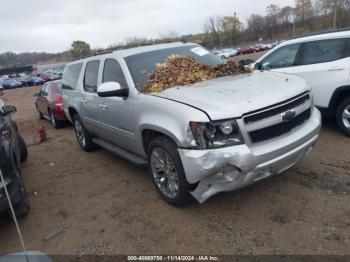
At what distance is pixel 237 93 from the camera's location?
360 centimetres

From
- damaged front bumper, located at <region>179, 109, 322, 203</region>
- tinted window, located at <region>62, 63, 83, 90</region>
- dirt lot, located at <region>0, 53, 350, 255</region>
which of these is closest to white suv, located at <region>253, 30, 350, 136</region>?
dirt lot, located at <region>0, 53, 350, 255</region>

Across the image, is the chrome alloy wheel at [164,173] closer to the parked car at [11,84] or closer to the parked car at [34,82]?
the parked car at [34,82]

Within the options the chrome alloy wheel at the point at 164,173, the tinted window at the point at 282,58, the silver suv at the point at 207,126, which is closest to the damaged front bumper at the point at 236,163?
the silver suv at the point at 207,126

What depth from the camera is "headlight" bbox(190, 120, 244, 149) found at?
3.30 m

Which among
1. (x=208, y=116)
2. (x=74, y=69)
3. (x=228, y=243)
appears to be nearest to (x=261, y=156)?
(x=208, y=116)

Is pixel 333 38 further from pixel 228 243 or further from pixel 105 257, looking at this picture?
pixel 105 257

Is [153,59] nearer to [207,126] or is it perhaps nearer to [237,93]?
[237,93]

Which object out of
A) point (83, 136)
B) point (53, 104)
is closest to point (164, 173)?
point (83, 136)

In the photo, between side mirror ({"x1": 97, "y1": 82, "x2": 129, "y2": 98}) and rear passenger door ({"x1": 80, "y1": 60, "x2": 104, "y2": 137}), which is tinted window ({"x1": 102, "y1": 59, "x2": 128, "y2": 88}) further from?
rear passenger door ({"x1": 80, "y1": 60, "x2": 104, "y2": 137})

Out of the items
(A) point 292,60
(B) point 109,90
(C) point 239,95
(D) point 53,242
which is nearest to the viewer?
(C) point 239,95

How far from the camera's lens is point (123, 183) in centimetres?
511

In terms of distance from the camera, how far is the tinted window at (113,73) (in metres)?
4.64

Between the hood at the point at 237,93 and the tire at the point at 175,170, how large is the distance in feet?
1.75

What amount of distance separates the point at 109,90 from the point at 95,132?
6.21 ft
